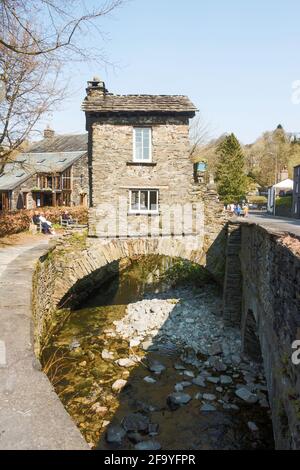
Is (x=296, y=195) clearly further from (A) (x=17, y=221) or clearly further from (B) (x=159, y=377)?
(B) (x=159, y=377)

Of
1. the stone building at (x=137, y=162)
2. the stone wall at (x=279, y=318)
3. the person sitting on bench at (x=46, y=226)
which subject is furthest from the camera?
the person sitting on bench at (x=46, y=226)

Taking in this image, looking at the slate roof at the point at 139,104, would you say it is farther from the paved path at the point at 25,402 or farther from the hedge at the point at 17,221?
the paved path at the point at 25,402

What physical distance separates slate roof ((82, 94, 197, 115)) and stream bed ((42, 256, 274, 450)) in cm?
881

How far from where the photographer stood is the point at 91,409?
8.33 m

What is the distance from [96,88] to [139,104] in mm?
2149

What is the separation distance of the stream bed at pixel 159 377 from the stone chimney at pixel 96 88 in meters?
9.85

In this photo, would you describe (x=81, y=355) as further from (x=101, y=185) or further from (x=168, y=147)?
(x=168, y=147)

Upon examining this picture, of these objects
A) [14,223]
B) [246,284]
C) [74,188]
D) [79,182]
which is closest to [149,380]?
[246,284]

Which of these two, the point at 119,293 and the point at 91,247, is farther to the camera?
the point at 119,293

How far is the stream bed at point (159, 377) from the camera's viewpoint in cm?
750

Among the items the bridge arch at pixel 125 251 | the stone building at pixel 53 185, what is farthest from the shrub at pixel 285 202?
the bridge arch at pixel 125 251
